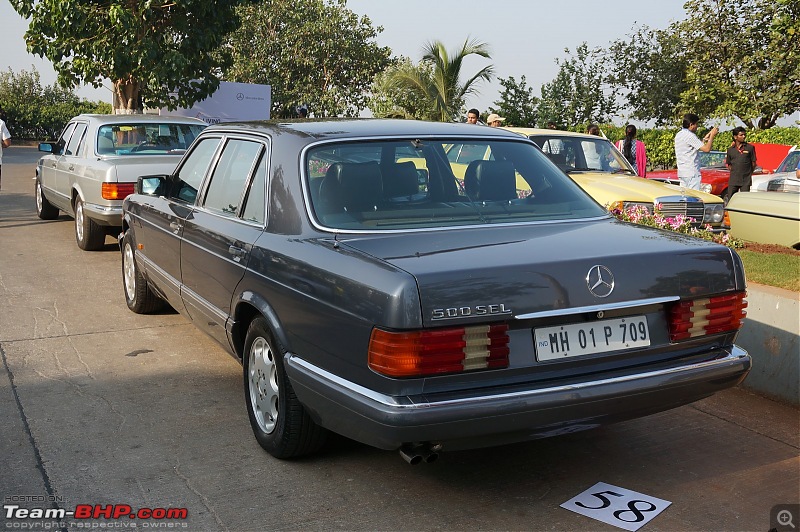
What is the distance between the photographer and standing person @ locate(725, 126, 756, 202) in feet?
52.2

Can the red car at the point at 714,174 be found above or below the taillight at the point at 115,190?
below

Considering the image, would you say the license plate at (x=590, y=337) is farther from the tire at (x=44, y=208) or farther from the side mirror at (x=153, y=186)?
the tire at (x=44, y=208)

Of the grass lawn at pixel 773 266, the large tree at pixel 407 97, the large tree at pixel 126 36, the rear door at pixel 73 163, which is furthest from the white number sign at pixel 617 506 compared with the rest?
the large tree at pixel 407 97

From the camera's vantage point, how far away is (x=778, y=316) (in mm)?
5812

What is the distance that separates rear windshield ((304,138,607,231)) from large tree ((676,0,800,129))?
988 inches

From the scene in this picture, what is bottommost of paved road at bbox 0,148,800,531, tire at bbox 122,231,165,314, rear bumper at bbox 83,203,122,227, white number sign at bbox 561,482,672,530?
paved road at bbox 0,148,800,531

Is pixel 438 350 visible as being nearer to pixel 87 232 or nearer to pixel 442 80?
pixel 87 232

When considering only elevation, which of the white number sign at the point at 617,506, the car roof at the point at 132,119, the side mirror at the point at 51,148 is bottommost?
the white number sign at the point at 617,506

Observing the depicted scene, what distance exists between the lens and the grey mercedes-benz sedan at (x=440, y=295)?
11.3 feet

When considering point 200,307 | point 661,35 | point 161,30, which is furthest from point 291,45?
point 200,307

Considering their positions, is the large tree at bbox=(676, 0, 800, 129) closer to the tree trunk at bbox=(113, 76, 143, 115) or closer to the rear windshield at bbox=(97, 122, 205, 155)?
the tree trunk at bbox=(113, 76, 143, 115)

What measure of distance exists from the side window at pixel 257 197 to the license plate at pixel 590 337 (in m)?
1.71

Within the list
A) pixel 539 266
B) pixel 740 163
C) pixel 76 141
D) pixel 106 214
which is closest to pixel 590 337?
pixel 539 266

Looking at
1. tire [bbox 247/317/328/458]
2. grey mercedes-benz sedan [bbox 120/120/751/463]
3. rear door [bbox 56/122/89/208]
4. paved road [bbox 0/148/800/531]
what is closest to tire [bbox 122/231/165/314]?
paved road [bbox 0/148/800/531]
